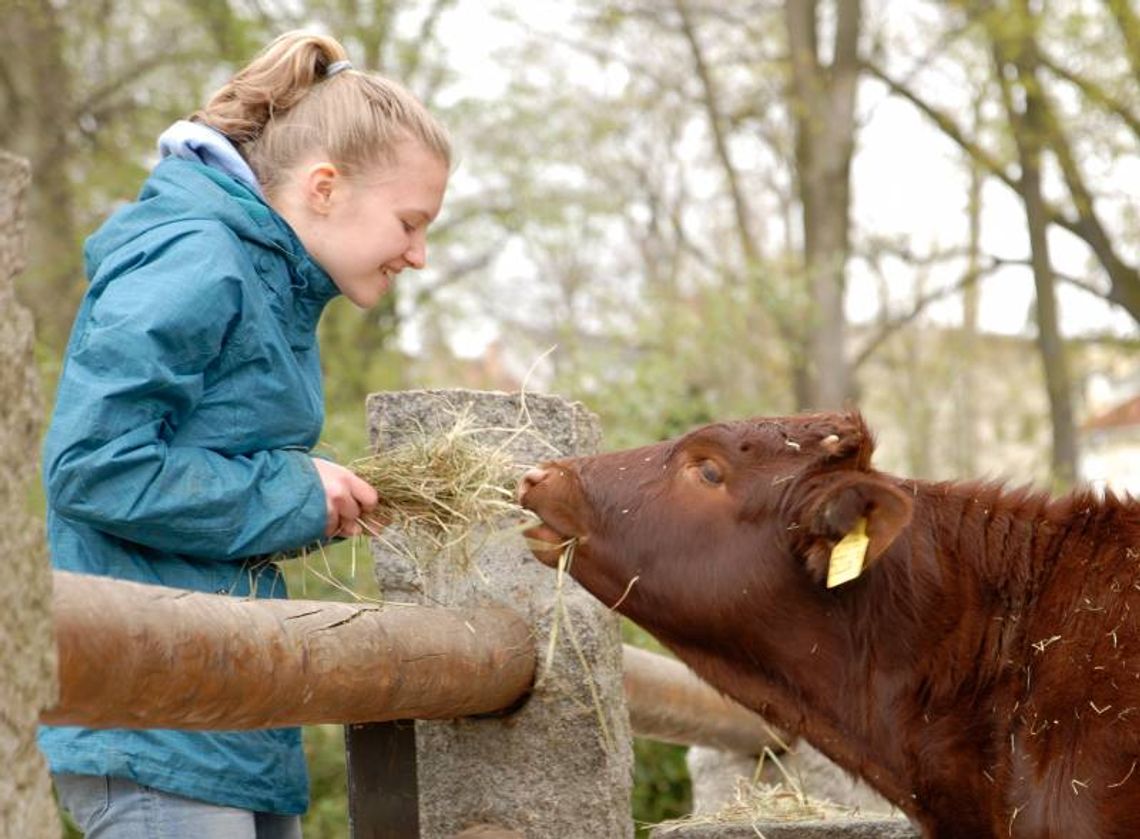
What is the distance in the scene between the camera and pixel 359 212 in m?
3.20

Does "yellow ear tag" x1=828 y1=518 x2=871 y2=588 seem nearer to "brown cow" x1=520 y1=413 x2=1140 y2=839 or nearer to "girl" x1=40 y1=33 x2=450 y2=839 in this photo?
"brown cow" x1=520 y1=413 x2=1140 y2=839

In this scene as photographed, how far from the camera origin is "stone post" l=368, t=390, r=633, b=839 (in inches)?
131

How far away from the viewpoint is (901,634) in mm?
3521

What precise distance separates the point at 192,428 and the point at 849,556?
141 cm

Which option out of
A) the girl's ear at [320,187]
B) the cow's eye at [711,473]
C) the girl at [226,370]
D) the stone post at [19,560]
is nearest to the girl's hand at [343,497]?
the girl at [226,370]

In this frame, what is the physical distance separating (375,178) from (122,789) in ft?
4.19

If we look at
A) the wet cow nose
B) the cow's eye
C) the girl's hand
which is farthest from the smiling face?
the cow's eye

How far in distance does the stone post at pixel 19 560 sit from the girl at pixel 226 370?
1034 mm

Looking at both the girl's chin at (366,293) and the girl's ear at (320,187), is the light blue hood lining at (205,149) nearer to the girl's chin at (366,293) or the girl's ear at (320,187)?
the girl's ear at (320,187)

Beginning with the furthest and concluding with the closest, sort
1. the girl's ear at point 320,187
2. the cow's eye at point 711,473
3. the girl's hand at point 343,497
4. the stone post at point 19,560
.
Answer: the cow's eye at point 711,473 → the girl's ear at point 320,187 → the girl's hand at point 343,497 → the stone post at point 19,560

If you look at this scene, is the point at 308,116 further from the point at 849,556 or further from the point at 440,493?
the point at 849,556

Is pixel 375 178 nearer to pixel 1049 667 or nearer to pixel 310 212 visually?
pixel 310 212

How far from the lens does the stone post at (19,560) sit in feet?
5.37

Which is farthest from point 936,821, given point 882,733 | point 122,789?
point 122,789
